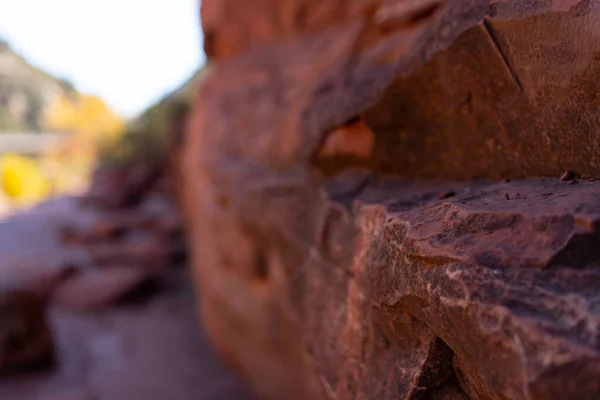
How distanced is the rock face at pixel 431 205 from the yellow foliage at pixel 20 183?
40.7 feet

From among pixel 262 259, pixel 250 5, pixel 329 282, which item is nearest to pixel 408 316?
pixel 329 282

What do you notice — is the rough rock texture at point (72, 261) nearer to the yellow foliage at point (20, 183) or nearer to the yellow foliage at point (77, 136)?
the yellow foliage at point (20, 183)

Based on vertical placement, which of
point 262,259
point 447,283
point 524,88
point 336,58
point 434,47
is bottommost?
point 262,259

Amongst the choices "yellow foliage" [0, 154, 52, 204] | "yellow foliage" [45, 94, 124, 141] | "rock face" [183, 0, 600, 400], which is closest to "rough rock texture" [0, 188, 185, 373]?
"rock face" [183, 0, 600, 400]

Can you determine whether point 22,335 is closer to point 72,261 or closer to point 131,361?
point 131,361

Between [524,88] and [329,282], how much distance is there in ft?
2.57

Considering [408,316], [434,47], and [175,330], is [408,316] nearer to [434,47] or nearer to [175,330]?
[434,47]

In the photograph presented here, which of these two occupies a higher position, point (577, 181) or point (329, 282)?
point (577, 181)

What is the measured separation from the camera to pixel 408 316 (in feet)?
3.27

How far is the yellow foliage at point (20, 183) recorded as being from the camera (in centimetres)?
1293

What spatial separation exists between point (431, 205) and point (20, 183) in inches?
570

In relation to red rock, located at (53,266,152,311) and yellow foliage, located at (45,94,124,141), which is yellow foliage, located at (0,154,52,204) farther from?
red rock, located at (53,266,152,311)

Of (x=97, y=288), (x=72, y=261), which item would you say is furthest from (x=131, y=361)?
(x=72, y=261)

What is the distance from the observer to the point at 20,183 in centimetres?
1310
